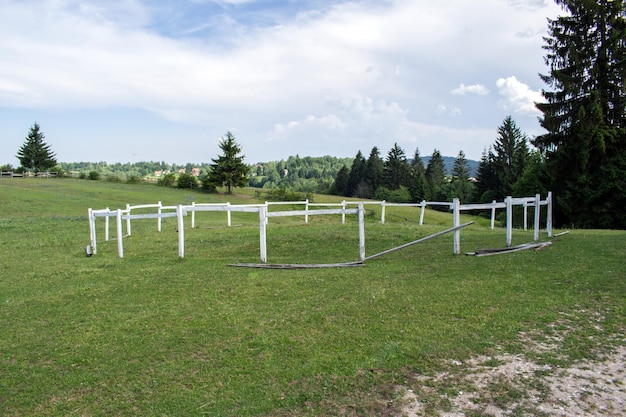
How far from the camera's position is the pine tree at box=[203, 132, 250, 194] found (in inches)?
2488

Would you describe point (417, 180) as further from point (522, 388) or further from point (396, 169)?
point (522, 388)

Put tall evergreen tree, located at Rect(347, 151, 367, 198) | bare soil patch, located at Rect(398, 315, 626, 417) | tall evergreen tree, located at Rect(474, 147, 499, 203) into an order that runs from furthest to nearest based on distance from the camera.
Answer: tall evergreen tree, located at Rect(347, 151, 367, 198) → tall evergreen tree, located at Rect(474, 147, 499, 203) → bare soil patch, located at Rect(398, 315, 626, 417)

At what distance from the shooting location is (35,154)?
75.8 metres

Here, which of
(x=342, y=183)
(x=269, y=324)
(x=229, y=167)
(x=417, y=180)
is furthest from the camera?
Answer: (x=342, y=183)

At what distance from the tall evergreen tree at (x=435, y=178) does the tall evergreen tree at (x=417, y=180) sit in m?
1.27

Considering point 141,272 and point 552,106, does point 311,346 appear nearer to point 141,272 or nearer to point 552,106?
point 141,272

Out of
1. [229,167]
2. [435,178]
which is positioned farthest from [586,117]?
[435,178]

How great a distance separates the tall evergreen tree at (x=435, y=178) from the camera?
9044 centimetres

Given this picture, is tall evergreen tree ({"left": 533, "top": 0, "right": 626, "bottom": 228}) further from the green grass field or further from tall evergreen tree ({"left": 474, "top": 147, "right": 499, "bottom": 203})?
tall evergreen tree ({"left": 474, "top": 147, "right": 499, "bottom": 203})

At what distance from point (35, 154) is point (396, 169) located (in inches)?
2934

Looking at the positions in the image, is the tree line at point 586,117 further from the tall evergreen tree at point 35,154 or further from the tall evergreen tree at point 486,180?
the tall evergreen tree at point 35,154

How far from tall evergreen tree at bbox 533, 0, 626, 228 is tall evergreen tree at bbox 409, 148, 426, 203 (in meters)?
57.6

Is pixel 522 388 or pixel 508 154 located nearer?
pixel 522 388

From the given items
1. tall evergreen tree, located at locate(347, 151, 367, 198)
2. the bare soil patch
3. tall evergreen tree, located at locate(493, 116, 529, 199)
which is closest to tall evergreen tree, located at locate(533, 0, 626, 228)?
the bare soil patch
